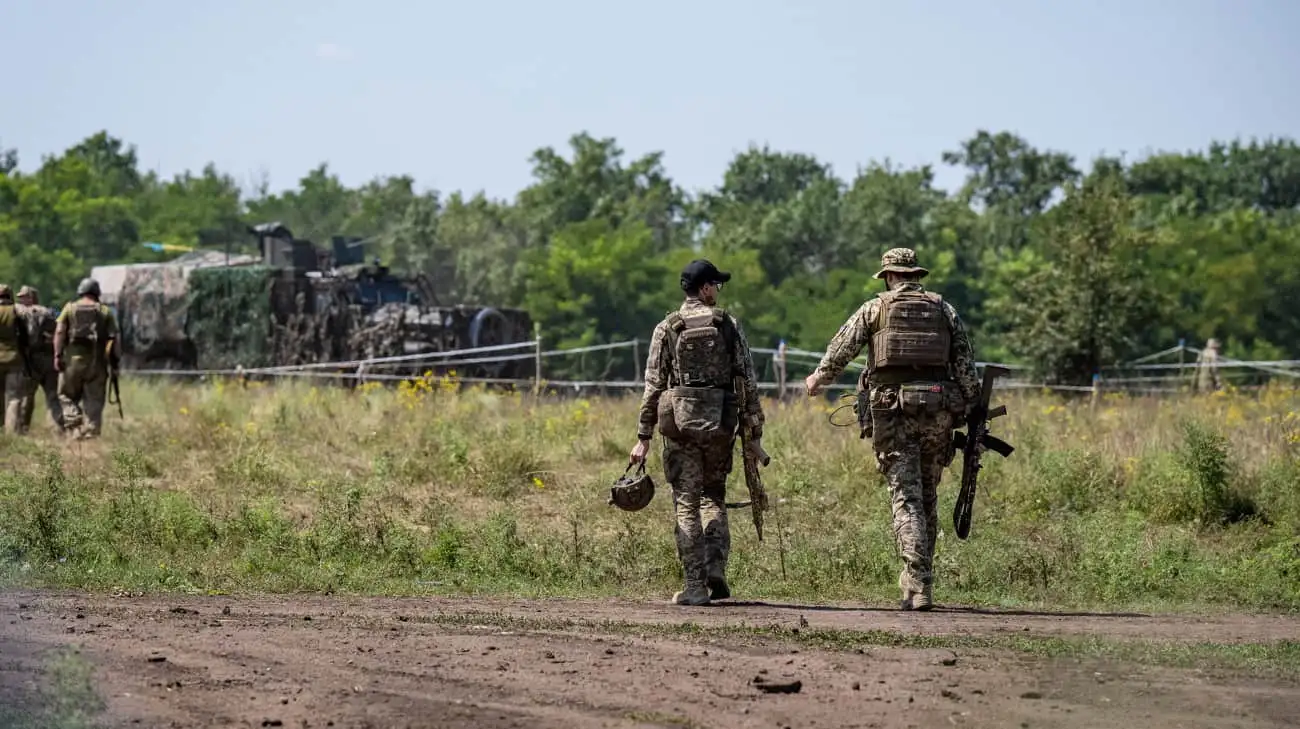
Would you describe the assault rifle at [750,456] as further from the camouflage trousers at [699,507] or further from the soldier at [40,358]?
the soldier at [40,358]

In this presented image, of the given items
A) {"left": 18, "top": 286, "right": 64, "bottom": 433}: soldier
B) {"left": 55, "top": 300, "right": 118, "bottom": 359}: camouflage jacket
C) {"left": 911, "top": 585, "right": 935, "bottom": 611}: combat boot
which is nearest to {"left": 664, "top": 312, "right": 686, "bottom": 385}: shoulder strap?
{"left": 911, "top": 585, "right": 935, "bottom": 611}: combat boot

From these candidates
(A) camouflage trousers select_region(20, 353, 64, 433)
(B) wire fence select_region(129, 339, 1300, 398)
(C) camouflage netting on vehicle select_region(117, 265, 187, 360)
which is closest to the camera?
(A) camouflage trousers select_region(20, 353, 64, 433)

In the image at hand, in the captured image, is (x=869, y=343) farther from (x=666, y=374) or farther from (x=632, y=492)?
(x=632, y=492)

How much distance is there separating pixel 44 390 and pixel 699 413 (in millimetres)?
11950

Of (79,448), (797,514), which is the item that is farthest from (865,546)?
(79,448)

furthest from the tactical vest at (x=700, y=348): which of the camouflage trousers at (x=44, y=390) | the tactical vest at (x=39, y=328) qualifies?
the tactical vest at (x=39, y=328)

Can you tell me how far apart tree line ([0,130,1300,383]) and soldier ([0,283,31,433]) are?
83.8 ft

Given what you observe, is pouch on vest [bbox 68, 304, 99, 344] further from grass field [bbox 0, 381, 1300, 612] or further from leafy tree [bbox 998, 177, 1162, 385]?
leafy tree [bbox 998, 177, 1162, 385]

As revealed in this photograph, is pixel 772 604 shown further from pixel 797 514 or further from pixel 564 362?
pixel 564 362

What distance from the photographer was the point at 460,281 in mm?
75438

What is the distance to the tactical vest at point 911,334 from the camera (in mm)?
9422

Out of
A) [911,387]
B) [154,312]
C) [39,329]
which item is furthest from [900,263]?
[154,312]

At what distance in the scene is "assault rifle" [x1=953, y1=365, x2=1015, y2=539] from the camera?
9719mm

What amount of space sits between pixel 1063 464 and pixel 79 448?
29.5 feet
